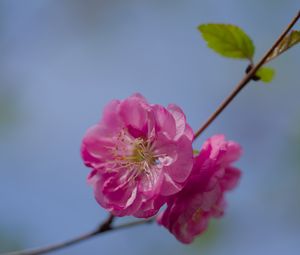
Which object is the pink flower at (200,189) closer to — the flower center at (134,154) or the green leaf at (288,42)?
the flower center at (134,154)

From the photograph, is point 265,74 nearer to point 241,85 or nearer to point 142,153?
point 241,85

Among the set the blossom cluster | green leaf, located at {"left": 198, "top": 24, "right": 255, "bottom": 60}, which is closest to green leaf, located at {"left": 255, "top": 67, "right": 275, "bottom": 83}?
green leaf, located at {"left": 198, "top": 24, "right": 255, "bottom": 60}

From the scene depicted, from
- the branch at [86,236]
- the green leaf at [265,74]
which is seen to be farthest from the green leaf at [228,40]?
the branch at [86,236]

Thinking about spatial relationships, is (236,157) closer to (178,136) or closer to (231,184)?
(231,184)

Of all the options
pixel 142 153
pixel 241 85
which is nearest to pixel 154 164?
pixel 142 153

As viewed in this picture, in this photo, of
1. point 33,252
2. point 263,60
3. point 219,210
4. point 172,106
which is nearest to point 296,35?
point 263,60

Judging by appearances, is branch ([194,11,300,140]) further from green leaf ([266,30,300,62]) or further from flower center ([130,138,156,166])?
flower center ([130,138,156,166])

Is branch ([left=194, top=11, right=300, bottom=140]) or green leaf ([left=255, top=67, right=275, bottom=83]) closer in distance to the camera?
branch ([left=194, top=11, right=300, bottom=140])
